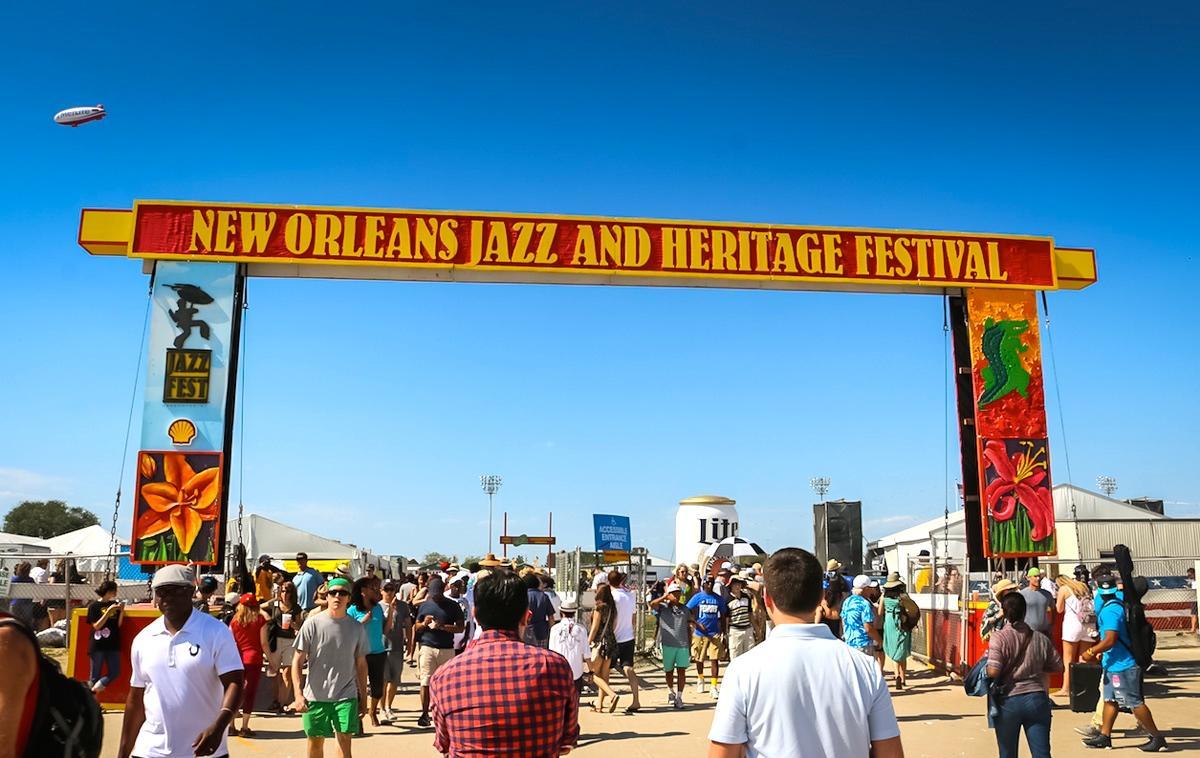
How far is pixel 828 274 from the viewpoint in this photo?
17.6 meters

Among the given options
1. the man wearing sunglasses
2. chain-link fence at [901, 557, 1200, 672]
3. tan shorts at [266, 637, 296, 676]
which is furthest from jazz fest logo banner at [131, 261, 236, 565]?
chain-link fence at [901, 557, 1200, 672]

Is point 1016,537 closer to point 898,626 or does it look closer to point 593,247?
point 898,626

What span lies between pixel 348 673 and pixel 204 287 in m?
9.59

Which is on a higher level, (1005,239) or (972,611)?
(1005,239)

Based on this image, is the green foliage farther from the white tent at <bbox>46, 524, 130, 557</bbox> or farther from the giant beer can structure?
the white tent at <bbox>46, 524, 130, 557</bbox>

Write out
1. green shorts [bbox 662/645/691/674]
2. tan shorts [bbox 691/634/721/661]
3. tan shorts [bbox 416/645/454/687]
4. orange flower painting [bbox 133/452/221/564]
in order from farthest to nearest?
orange flower painting [bbox 133/452/221/564], tan shorts [bbox 691/634/721/661], green shorts [bbox 662/645/691/674], tan shorts [bbox 416/645/454/687]

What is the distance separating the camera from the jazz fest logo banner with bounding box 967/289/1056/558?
17.6 metres

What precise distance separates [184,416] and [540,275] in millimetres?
5955

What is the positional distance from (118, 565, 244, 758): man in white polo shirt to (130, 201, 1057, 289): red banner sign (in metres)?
11.6

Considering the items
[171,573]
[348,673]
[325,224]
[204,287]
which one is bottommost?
[348,673]

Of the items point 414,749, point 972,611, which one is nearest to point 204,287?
point 414,749

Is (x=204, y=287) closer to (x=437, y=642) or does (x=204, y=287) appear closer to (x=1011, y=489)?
(x=437, y=642)

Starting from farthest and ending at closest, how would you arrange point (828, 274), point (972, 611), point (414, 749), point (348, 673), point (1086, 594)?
point (828, 274), point (972, 611), point (1086, 594), point (414, 749), point (348, 673)

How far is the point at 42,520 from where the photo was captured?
8881cm
